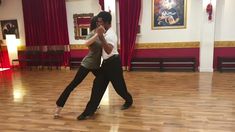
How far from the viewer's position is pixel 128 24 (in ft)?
22.9

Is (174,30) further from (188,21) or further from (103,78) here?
(103,78)

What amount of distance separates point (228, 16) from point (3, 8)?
302 inches

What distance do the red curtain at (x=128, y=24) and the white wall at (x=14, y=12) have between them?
149 inches

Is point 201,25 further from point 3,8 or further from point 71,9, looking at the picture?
point 3,8

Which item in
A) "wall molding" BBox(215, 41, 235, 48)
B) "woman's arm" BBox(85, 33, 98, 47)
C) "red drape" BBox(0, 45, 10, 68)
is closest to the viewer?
"woman's arm" BBox(85, 33, 98, 47)

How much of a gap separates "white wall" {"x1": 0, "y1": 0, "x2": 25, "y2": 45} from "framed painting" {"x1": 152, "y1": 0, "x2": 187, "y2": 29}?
15.7 feet

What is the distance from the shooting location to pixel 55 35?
304 inches

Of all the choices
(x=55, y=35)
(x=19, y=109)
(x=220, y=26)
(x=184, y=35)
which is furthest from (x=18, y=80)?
(x=220, y=26)

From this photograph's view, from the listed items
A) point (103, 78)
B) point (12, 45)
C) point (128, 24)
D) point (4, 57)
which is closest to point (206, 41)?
point (128, 24)

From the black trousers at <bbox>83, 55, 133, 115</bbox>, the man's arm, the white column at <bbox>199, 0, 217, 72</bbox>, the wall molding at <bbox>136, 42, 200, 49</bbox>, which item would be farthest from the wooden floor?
the wall molding at <bbox>136, 42, 200, 49</bbox>

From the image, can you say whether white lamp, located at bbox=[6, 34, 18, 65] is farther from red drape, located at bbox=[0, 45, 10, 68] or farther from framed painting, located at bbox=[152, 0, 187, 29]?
framed painting, located at bbox=[152, 0, 187, 29]

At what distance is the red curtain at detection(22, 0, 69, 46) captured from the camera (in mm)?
7527

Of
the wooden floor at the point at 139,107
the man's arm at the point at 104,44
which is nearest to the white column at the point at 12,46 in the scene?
the wooden floor at the point at 139,107

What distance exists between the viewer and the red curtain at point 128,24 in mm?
6848
